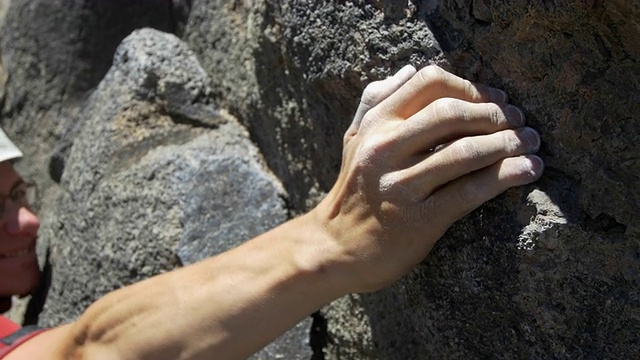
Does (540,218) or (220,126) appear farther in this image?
(220,126)

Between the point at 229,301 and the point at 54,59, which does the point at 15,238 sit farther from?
the point at 229,301

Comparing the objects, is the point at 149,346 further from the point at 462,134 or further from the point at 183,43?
the point at 183,43

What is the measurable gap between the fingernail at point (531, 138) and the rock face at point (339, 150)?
0.02 meters

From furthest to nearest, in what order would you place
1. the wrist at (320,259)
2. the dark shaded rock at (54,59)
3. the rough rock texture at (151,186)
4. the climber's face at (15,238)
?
1. the dark shaded rock at (54,59)
2. the climber's face at (15,238)
3. the rough rock texture at (151,186)
4. the wrist at (320,259)

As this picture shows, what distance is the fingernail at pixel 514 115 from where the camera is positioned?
108 cm

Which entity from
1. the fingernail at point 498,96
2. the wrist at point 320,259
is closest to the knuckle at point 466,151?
the fingernail at point 498,96

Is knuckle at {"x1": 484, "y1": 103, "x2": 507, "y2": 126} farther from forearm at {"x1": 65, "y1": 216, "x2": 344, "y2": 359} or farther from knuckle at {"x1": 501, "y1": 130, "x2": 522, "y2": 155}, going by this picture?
forearm at {"x1": 65, "y1": 216, "x2": 344, "y2": 359}

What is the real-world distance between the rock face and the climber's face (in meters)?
0.06

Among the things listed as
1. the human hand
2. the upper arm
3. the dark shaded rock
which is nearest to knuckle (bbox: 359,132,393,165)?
the human hand

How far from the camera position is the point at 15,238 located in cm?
209

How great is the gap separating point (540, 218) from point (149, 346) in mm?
562

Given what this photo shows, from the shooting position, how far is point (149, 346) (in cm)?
127

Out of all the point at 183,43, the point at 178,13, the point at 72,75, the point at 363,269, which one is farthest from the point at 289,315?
the point at 72,75

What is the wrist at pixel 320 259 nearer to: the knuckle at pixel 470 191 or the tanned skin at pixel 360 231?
the tanned skin at pixel 360 231
